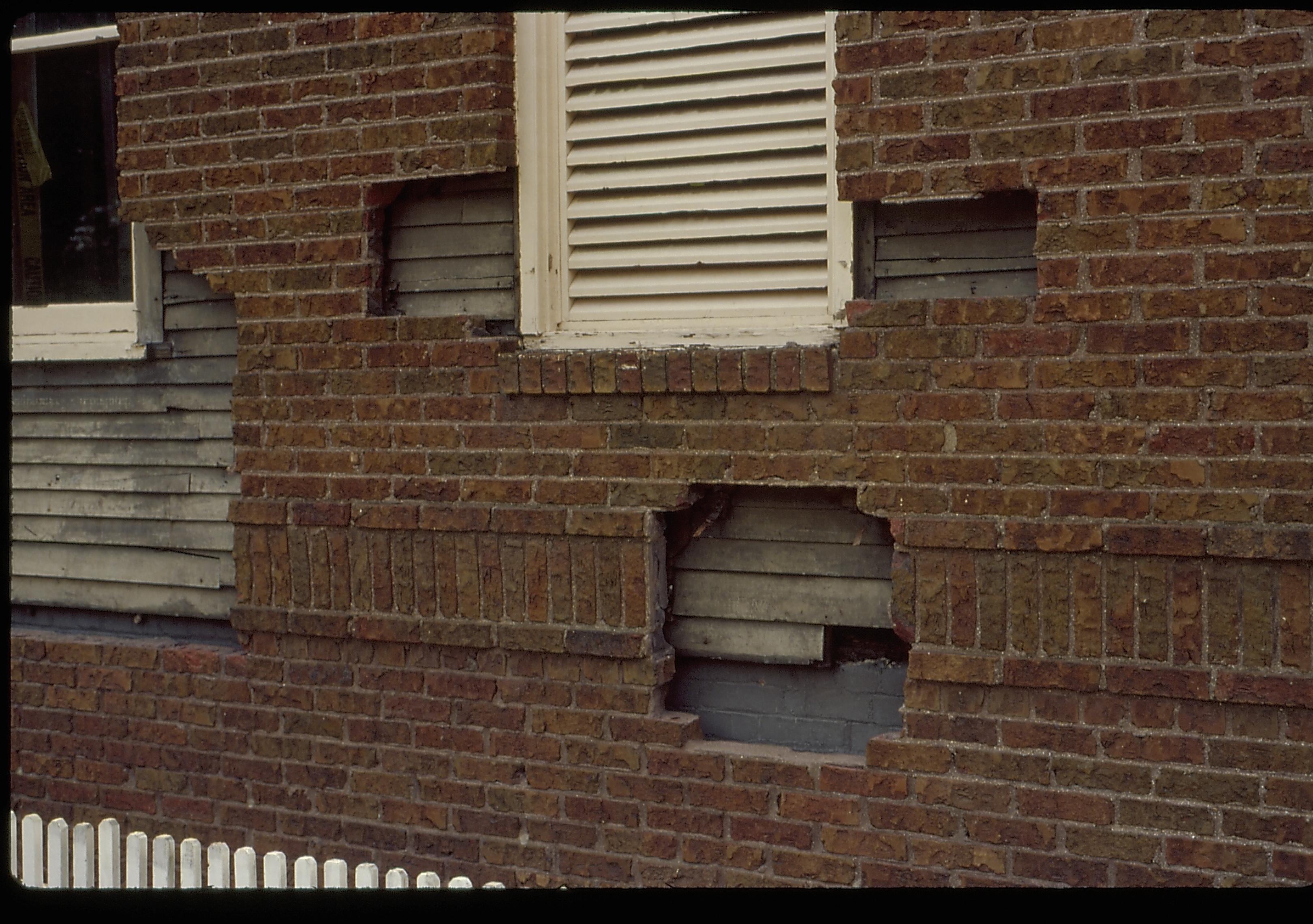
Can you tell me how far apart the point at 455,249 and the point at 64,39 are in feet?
6.06

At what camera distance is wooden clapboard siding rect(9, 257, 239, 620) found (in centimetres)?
418

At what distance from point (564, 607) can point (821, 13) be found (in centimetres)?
189

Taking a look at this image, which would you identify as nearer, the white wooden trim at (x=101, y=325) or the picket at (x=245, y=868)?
the picket at (x=245, y=868)

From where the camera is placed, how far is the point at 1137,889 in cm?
300

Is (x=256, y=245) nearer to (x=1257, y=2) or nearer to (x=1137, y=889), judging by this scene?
(x=1257, y=2)

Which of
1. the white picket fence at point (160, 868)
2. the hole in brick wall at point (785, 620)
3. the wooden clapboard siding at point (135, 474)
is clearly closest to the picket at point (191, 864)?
the white picket fence at point (160, 868)

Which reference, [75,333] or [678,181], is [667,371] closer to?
[678,181]

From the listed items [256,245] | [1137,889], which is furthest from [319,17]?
[1137,889]

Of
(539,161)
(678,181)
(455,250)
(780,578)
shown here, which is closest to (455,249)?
(455,250)

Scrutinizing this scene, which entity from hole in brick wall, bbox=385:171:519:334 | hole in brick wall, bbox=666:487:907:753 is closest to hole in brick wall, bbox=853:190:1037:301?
hole in brick wall, bbox=666:487:907:753

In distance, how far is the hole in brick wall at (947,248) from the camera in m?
3.20

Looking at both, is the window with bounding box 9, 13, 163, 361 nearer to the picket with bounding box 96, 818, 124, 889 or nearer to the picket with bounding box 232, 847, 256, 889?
the picket with bounding box 96, 818, 124, 889

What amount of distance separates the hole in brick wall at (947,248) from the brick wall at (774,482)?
14 centimetres

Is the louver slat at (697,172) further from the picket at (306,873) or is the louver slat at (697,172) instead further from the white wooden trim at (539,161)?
the picket at (306,873)
